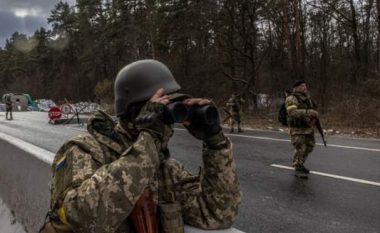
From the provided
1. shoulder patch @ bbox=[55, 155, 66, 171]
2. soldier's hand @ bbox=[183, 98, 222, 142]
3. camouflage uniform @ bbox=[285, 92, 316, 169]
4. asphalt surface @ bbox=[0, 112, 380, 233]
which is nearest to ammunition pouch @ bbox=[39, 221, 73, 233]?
shoulder patch @ bbox=[55, 155, 66, 171]

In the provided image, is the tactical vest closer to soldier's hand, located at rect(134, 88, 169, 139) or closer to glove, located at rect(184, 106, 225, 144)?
glove, located at rect(184, 106, 225, 144)

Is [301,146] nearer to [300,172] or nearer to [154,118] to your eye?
[300,172]

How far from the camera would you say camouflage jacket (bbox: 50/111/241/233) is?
170 cm

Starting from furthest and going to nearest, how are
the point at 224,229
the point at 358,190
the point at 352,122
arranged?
the point at 352,122, the point at 358,190, the point at 224,229

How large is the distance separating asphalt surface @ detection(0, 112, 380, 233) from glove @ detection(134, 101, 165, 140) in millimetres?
3678

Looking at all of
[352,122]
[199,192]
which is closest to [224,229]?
[199,192]

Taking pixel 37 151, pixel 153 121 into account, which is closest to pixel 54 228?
pixel 153 121

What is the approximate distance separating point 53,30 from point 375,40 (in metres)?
55.4

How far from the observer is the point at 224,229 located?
2172mm

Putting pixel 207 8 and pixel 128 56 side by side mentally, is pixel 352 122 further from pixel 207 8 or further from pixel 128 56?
pixel 128 56

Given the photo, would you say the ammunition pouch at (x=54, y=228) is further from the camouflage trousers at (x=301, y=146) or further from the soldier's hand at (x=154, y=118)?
the camouflage trousers at (x=301, y=146)

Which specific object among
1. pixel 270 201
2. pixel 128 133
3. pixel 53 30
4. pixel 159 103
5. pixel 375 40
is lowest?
pixel 270 201

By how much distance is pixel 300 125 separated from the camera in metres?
8.01

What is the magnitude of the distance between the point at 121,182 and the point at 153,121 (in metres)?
0.27
